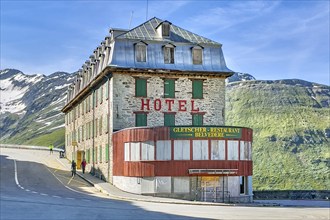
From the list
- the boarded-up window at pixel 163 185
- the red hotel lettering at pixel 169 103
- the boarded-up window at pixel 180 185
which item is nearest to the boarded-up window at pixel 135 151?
the boarded-up window at pixel 163 185

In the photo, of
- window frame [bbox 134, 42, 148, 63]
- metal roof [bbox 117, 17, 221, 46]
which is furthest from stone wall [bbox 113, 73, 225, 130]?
metal roof [bbox 117, 17, 221, 46]

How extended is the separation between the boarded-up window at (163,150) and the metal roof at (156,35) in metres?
11.2

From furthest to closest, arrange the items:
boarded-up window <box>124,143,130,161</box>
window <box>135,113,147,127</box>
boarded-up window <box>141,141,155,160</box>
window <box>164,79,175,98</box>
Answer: window <box>164,79,175,98</box>
window <box>135,113,147,127</box>
boarded-up window <box>124,143,130,161</box>
boarded-up window <box>141,141,155,160</box>

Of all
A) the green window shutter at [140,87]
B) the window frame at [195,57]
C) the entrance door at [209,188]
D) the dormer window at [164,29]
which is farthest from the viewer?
the dormer window at [164,29]

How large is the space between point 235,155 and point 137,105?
32.2 ft

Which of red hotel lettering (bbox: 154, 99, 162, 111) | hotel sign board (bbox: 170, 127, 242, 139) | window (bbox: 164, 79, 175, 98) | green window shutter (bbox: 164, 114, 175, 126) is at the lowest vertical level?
hotel sign board (bbox: 170, 127, 242, 139)

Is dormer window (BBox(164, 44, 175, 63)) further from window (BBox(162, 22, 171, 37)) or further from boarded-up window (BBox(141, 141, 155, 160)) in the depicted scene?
boarded-up window (BBox(141, 141, 155, 160))

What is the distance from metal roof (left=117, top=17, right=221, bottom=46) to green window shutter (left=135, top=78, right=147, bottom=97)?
3.64 m

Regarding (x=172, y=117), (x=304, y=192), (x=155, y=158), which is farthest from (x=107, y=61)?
(x=304, y=192)

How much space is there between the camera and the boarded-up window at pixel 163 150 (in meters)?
37.8

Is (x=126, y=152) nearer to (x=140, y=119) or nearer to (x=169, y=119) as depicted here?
(x=140, y=119)

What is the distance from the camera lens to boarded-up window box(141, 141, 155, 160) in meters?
38.2

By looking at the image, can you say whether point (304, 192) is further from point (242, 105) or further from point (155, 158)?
point (242, 105)

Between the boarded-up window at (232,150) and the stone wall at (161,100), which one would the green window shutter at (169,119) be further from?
the boarded-up window at (232,150)
